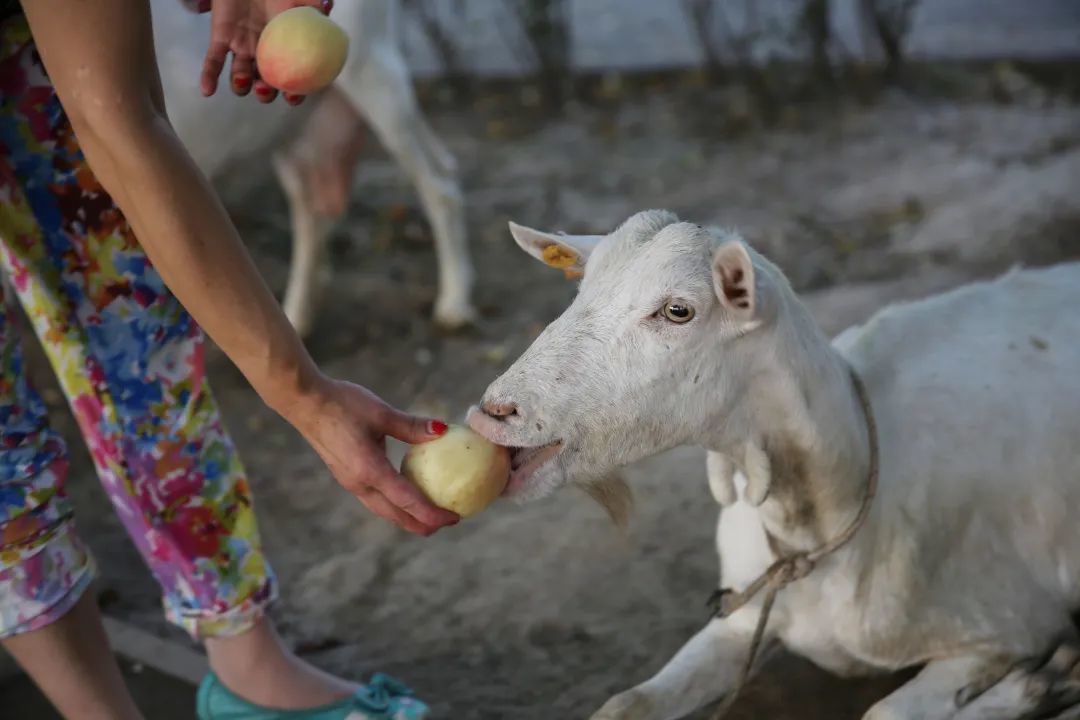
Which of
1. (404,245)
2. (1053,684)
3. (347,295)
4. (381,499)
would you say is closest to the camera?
(381,499)

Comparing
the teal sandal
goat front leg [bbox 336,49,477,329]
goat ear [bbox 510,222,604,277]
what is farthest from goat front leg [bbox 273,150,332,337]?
goat ear [bbox 510,222,604,277]

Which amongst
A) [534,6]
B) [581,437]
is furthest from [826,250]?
[581,437]

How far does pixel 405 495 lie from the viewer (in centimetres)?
182

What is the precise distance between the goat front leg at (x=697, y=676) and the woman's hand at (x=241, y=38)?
1.22 meters

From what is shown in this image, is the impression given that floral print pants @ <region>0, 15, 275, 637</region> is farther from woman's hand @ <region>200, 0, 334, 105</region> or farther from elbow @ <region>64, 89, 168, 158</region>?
elbow @ <region>64, 89, 168, 158</region>

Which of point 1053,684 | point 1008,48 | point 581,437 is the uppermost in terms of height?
point 581,437

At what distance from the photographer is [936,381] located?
2447 mm

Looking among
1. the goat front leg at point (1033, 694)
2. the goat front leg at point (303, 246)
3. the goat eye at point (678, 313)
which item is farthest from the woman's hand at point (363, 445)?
the goat front leg at point (303, 246)

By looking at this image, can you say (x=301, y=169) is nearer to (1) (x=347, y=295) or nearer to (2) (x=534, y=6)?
(1) (x=347, y=295)

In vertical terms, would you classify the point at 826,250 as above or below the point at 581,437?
below

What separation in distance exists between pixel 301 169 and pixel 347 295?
0.59 m

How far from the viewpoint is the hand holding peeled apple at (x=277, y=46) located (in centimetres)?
187

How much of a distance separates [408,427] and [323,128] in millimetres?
2970

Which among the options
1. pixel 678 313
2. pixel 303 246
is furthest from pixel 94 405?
pixel 303 246
